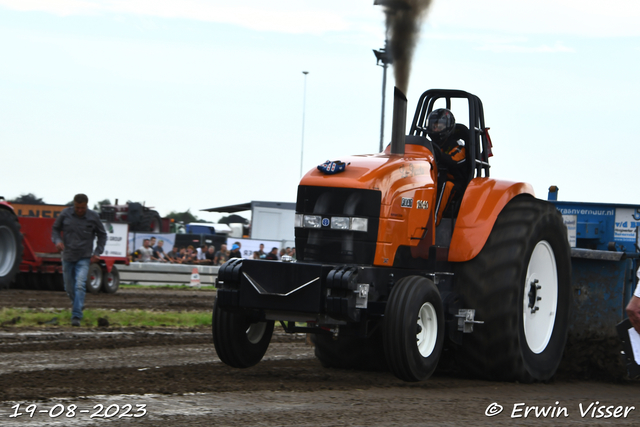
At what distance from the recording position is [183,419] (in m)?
5.07

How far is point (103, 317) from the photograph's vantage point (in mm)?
12000

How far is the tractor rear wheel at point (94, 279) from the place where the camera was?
18.7 meters

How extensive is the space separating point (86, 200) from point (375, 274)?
577 cm

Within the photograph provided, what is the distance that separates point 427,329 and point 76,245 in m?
5.93

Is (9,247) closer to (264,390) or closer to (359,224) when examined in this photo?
(359,224)

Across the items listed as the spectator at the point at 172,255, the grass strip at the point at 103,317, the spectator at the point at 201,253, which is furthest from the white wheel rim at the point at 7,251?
the spectator at the point at 201,253

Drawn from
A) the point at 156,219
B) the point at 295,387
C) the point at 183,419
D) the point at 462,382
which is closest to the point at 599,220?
the point at 462,382

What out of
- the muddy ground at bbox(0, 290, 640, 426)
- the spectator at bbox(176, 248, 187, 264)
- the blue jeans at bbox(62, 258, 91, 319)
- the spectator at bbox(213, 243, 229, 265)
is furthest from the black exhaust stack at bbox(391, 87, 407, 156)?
the spectator at bbox(176, 248, 187, 264)

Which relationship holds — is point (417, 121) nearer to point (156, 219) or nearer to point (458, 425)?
point (458, 425)

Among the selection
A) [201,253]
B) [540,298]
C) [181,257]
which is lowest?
[540,298]

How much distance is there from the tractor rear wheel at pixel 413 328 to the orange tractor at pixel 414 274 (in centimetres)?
1

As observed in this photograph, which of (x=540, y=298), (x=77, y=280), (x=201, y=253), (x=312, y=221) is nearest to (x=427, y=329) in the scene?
(x=312, y=221)

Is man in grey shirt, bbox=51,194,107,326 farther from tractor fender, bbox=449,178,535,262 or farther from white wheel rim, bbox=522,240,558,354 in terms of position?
white wheel rim, bbox=522,240,558,354

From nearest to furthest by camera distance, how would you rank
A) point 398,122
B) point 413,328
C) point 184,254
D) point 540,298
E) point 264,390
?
point 264,390 < point 413,328 < point 398,122 < point 540,298 < point 184,254
